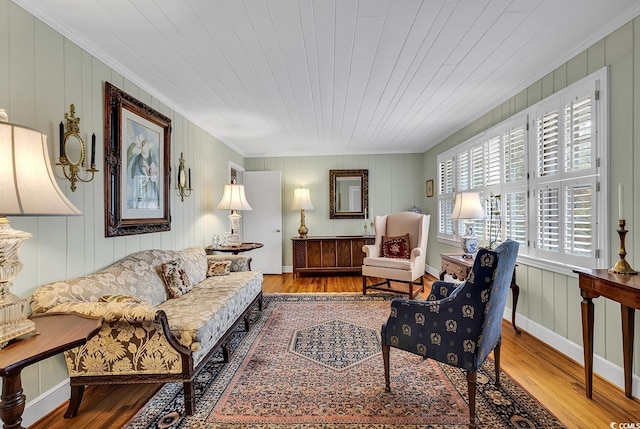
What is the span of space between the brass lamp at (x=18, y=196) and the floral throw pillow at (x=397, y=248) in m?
3.89

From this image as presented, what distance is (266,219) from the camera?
19.3 ft

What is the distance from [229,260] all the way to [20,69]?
2.46m

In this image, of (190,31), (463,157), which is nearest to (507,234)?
(463,157)

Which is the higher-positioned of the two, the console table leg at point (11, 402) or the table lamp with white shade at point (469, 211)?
the table lamp with white shade at point (469, 211)

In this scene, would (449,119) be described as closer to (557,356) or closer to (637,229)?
(637,229)

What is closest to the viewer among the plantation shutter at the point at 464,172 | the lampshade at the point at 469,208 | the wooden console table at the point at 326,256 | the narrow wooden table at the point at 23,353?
the narrow wooden table at the point at 23,353

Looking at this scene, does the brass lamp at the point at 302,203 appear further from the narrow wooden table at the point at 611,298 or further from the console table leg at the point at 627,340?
the console table leg at the point at 627,340

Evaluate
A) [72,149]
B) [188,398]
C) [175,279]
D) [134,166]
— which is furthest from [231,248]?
[188,398]

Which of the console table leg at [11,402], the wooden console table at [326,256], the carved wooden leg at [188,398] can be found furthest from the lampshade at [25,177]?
the wooden console table at [326,256]

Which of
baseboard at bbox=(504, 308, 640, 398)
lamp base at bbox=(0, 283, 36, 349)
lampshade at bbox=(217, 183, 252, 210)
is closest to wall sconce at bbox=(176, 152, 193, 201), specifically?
lampshade at bbox=(217, 183, 252, 210)

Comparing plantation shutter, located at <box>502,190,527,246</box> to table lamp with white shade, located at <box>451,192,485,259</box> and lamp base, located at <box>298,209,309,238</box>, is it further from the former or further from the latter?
lamp base, located at <box>298,209,309,238</box>

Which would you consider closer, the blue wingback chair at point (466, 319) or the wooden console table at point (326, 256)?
the blue wingback chair at point (466, 319)

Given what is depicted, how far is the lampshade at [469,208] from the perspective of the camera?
324 centimetres

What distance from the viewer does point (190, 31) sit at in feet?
6.61
